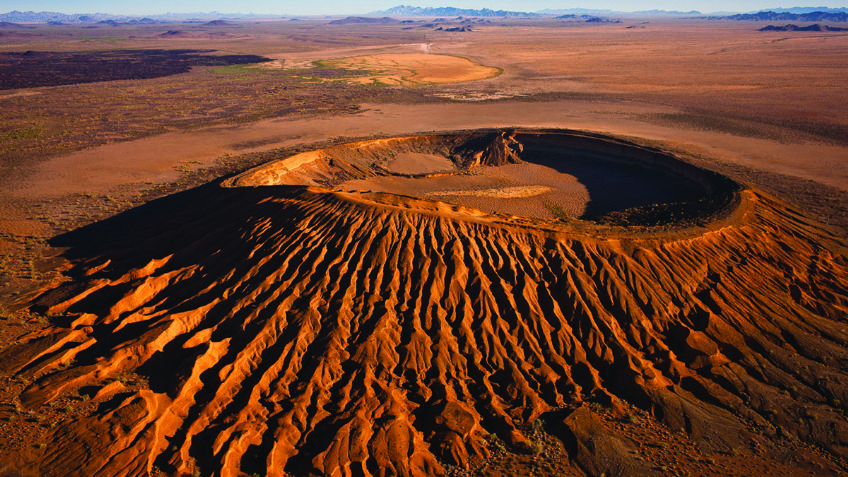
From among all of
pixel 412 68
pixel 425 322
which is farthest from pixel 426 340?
pixel 412 68

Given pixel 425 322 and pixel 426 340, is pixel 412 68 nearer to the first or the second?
pixel 425 322

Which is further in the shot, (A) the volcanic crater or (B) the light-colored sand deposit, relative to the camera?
(B) the light-colored sand deposit

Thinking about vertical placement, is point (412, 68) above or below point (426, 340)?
above

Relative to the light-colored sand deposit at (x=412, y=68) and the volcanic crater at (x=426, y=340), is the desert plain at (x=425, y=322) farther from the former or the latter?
the light-colored sand deposit at (x=412, y=68)

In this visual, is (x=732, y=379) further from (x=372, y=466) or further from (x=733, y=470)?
(x=372, y=466)

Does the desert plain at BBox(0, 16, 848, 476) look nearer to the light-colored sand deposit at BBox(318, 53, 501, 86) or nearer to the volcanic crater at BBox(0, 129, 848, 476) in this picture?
the volcanic crater at BBox(0, 129, 848, 476)

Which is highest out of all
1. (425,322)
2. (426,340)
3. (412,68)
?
(412,68)

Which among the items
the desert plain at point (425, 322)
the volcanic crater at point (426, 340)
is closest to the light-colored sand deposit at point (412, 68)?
the desert plain at point (425, 322)

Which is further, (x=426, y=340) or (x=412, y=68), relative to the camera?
(x=412, y=68)

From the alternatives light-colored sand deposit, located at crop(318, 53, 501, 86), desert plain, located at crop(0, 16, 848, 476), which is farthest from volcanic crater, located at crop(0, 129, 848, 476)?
light-colored sand deposit, located at crop(318, 53, 501, 86)
